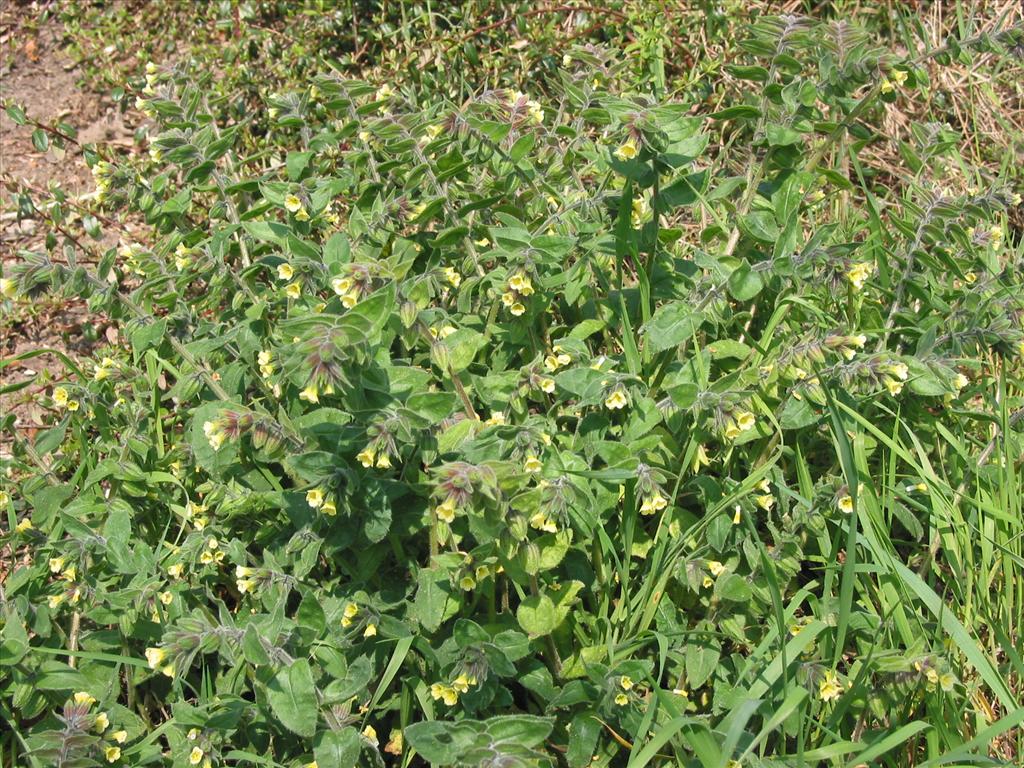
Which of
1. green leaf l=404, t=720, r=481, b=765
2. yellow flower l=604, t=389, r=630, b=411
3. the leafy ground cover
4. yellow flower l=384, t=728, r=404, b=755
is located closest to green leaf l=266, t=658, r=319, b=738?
the leafy ground cover

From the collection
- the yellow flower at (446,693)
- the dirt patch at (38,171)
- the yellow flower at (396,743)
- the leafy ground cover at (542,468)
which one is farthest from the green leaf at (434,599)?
the dirt patch at (38,171)

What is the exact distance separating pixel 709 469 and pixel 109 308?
6.18 ft

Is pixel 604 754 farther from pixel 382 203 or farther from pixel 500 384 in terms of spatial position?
pixel 382 203

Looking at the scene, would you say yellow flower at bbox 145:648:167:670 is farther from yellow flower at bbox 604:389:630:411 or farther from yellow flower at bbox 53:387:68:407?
yellow flower at bbox 604:389:630:411

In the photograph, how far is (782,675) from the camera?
8.30 feet

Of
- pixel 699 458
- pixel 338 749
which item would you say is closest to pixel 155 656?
pixel 338 749

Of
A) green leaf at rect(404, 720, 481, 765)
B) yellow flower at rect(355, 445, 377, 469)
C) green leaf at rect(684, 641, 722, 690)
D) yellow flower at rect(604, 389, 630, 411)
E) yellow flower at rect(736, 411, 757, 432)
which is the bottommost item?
green leaf at rect(684, 641, 722, 690)

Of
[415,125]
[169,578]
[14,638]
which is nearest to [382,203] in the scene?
[415,125]

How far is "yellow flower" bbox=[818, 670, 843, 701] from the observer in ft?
8.35

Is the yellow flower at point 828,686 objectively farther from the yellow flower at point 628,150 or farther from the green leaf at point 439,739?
the yellow flower at point 628,150

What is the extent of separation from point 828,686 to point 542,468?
2.98 feet

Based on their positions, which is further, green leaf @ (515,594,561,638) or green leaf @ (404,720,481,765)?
green leaf @ (515,594,561,638)

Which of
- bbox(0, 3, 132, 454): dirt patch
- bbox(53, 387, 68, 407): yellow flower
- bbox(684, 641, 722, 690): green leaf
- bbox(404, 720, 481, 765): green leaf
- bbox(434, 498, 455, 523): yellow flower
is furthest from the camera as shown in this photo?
bbox(0, 3, 132, 454): dirt patch

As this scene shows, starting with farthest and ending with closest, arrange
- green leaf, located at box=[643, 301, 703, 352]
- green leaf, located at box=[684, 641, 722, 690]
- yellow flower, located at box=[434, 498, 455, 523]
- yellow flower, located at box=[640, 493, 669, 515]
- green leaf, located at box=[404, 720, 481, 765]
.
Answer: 1. green leaf, located at box=[643, 301, 703, 352]
2. green leaf, located at box=[684, 641, 722, 690]
3. yellow flower, located at box=[640, 493, 669, 515]
4. green leaf, located at box=[404, 720, 481, 765]
5. yellow flower, located at box=[434, 498, 455, 523]
